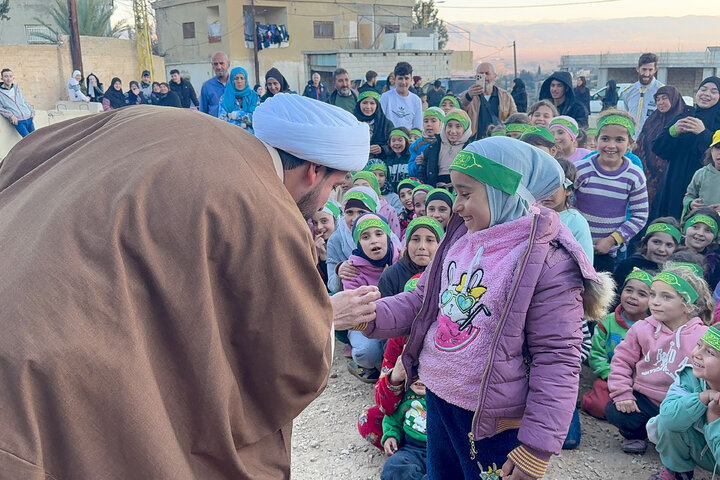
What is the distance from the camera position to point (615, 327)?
4.41m

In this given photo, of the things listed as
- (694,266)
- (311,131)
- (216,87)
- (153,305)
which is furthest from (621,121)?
(216,87)

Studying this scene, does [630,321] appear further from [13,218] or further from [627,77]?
[627,77]

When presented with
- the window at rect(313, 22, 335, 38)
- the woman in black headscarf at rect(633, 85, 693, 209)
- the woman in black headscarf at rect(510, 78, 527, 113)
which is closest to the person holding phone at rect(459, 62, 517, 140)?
the woman in black headscarf at rect(633, 85, 693, 209)

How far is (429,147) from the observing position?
711 cm

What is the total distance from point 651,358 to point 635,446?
537mm

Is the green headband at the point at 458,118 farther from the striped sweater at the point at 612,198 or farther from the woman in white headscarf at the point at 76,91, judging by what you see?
the woman in white headscarf at the point at 76,91

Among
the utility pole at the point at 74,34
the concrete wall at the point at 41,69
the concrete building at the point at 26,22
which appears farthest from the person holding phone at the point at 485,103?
the concrete building at the point at 26,22

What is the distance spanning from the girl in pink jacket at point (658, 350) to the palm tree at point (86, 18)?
38064 mm

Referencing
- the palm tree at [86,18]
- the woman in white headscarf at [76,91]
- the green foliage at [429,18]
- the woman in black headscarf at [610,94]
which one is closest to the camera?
the woman in black headscarf at [610,94]

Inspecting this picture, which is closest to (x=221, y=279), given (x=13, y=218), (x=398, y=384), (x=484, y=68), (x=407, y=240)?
(x=13, y=218)

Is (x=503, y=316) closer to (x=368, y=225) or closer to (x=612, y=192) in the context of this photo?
(x=368, y=225)

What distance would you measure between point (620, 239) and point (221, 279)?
416cm

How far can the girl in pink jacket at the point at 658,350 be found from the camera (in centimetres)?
369

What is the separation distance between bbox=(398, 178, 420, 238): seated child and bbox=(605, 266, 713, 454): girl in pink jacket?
3.29 meters
